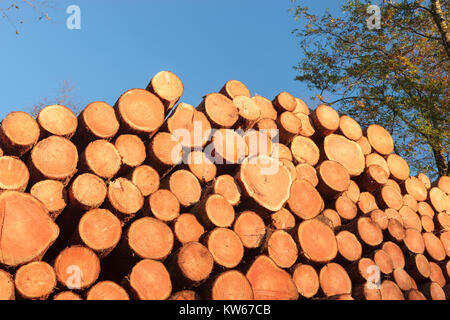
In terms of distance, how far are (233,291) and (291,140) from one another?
2371 mm

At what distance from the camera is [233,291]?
12.1ft

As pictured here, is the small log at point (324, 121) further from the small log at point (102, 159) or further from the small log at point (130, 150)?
the small log at point (102, 159)

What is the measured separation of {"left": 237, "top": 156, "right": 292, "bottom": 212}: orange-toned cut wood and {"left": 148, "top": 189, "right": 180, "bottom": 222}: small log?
2.41 feet

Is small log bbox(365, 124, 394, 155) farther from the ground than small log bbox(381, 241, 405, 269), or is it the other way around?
small log bbox(365, 124, 394, 155)

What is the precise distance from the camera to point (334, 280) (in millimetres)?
4391

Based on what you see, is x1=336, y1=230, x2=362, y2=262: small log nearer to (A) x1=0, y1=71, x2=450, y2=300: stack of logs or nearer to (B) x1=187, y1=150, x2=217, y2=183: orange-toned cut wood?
(A) x1=0, y1=71, x2=450, y2=300: stack of logs

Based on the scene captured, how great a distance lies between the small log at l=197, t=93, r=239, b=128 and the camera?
486cm

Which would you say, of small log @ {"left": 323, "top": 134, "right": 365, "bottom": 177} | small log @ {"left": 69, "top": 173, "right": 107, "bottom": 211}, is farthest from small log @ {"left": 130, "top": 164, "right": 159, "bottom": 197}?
small log @ {"left": 323, "top": 134, "right": 365, "bottom": 177}

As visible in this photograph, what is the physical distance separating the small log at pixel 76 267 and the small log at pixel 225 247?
3.25 ft

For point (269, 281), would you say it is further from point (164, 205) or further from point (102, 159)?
point (102, 159)

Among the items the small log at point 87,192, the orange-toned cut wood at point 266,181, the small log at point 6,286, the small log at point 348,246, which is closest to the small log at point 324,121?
the orange-toned cut wood at point 266,181

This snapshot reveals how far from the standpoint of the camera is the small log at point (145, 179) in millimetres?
4160

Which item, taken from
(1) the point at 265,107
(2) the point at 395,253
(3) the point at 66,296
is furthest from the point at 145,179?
(2) the point at 395,253
